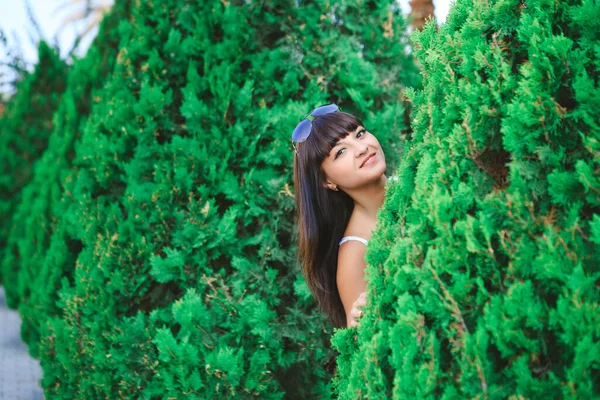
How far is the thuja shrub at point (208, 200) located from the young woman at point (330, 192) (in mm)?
197

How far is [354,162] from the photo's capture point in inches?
103

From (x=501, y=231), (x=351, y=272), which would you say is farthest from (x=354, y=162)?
(x=501, y=231)

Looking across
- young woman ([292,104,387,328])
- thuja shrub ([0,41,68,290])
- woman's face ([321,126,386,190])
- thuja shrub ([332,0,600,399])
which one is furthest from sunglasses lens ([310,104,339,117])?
thuja shrub ([0,41,68,290])

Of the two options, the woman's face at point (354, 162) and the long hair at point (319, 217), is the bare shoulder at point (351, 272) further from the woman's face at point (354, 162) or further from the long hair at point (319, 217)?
the woman's face at point (354, 162)

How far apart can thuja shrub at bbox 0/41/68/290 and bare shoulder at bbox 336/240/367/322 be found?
659 centimetres

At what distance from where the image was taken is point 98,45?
546 cm

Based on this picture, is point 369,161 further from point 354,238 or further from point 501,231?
point 501,231

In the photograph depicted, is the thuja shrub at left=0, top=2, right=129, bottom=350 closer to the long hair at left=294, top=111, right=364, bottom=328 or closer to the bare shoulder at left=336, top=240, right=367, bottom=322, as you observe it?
the long hair at left=294, top=111, right=364, bottom=328

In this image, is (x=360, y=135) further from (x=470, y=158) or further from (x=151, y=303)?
(x=151, y=303)

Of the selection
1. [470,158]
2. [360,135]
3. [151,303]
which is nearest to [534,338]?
[470,158]

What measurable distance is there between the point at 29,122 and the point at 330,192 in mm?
6595

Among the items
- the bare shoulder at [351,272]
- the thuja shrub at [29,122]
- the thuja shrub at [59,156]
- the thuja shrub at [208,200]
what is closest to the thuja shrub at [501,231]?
the bare shoulder at [351,272]

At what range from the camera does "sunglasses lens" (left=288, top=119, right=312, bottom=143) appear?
2715mm

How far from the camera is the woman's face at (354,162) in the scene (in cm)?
261
